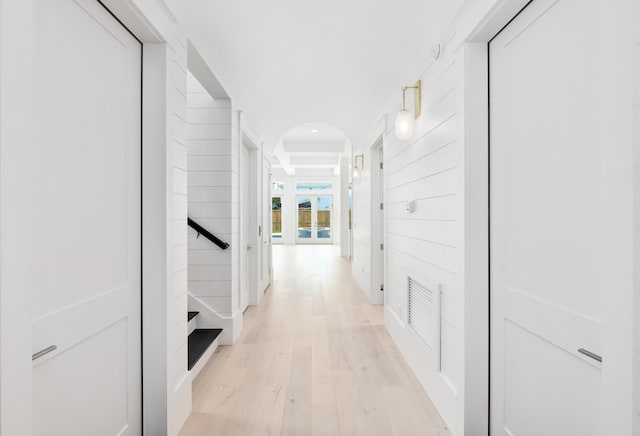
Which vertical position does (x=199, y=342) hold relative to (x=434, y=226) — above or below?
below

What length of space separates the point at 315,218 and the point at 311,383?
11.1 m

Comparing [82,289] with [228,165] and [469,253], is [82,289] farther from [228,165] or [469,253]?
[228,165]

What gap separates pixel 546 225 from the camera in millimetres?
1301

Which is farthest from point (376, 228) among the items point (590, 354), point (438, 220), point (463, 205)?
point (590, 354)

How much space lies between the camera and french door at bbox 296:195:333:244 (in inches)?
525

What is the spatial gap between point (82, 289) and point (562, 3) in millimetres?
2088

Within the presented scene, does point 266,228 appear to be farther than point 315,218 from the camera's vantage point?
No

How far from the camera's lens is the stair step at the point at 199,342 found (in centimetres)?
247

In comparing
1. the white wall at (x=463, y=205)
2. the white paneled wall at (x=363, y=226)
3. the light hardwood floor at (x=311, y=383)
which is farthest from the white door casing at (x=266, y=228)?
the white wall at (x=463, y=205)

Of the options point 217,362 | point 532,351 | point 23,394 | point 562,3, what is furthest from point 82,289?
point 562,3

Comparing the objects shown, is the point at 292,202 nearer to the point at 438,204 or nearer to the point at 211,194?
the point at 211,194

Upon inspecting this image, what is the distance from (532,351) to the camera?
54.8 inches

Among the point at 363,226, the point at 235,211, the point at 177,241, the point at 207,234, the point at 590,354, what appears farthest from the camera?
the point at 363,226

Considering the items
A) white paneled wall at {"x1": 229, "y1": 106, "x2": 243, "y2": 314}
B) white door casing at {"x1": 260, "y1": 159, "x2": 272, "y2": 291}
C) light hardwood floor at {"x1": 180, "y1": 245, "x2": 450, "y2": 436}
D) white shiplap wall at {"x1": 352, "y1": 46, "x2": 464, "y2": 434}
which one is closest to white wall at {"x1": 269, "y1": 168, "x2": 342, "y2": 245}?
white door casing at {"x1": 260, "y1": 159, "x2": 272, "y2": 291}
